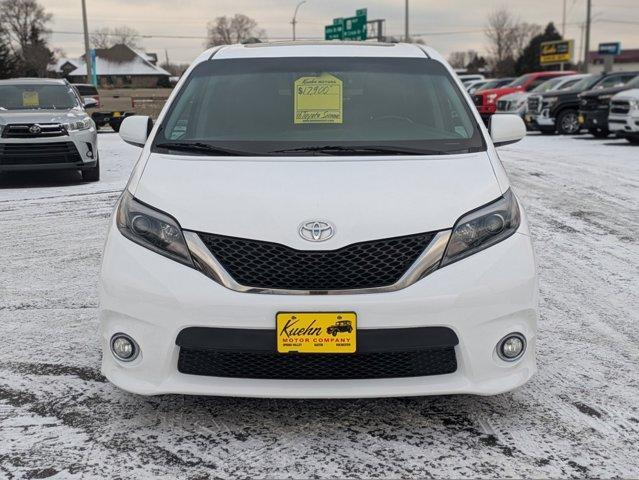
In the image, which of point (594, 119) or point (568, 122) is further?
point (568, 122)

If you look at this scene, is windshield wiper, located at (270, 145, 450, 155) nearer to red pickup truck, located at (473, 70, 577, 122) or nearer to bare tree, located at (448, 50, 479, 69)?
red pickup truck, located at (473, 70, 577, 122)

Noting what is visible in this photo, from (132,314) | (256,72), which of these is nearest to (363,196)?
(132,314)

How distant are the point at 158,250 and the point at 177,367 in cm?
50

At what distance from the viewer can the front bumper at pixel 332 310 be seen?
2.88m

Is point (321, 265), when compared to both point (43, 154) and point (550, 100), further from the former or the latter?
point (550, 100)

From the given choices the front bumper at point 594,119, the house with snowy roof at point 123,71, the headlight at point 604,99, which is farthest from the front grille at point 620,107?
the house with snowy roof at point 123,71

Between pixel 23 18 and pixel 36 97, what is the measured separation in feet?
275

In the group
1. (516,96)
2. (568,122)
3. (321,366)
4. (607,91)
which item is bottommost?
(568,122)

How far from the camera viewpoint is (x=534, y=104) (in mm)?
21594

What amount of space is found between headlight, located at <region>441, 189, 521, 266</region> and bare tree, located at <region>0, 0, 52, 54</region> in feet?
298

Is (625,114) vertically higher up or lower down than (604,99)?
lower down

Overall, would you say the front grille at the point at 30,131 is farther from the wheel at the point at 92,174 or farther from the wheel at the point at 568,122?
the wheel at the point at 568,122

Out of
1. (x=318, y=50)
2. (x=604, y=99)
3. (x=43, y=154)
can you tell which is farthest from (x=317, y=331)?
(x=604, y=99)

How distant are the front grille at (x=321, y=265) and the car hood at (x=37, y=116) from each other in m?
9.26
